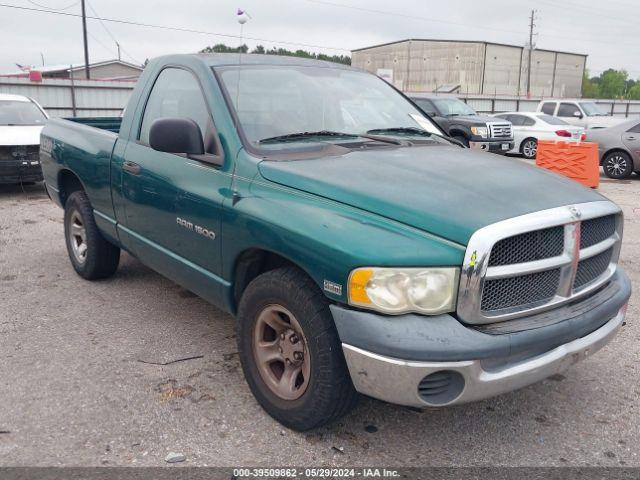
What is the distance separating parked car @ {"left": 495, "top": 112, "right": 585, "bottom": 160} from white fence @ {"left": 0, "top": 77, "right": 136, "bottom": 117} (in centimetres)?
1264

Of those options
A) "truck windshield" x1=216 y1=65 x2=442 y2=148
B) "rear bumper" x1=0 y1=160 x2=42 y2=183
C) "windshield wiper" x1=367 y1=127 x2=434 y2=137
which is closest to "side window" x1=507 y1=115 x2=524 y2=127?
"rear bumper" x1=0 y1=160 x2=42 y2=183

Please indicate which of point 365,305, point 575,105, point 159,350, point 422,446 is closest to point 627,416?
point 422,446

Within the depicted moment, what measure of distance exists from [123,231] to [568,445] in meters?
3.18

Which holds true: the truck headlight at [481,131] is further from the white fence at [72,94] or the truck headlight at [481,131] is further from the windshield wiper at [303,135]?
the windshield wiper at [303,135]

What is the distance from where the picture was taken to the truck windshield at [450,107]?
54.9 feet

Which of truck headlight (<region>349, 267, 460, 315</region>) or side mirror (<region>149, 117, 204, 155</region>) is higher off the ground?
side mirror (<region>149, 117, 204, 155</region>)

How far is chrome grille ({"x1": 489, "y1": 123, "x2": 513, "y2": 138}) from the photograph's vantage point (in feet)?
52.6

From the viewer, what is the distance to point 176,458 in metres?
2.78

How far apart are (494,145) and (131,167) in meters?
13.6

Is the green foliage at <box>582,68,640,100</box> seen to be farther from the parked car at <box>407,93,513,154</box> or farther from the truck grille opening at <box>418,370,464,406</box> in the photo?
the truck grille opening at <box>418,370,464,406</box>

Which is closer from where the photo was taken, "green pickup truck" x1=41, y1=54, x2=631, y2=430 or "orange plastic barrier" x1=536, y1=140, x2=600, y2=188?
"green pickup truck" x1=41, y1=54, x2=631, y2=430

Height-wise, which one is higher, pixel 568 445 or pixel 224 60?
pixel 224 60

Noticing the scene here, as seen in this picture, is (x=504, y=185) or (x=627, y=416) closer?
(x=504, y=185)

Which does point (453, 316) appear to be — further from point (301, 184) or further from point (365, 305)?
point (301, 184)
